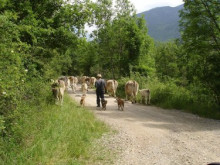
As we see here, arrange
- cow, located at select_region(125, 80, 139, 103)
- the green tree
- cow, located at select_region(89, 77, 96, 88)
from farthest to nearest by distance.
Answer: cow, located at select_region(89, 77, 96, 88)
cow, located at select_region(125, 80, 139, 103)
the green tree

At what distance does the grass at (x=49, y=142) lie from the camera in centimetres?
543

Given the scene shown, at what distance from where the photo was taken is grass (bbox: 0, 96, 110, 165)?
5.43 m

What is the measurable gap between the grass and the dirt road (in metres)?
0.98

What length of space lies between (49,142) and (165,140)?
394 centimetres

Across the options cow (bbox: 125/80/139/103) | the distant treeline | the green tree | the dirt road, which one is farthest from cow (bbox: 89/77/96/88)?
the dirt road

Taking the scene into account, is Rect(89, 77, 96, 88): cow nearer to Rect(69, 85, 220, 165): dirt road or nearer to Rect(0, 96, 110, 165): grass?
Rect(69, 85, 220, 165): dirt road

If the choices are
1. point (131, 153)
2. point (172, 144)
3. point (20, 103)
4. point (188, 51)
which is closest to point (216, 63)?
point (188, 51)

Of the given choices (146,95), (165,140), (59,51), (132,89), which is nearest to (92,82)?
(132,89)

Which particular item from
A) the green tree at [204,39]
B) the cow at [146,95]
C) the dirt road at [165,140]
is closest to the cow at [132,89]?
the cow at [146,95]

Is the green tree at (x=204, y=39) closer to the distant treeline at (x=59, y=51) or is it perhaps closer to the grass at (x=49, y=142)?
the distant treeline at (x=59, y=51)

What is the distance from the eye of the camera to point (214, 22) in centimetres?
1366

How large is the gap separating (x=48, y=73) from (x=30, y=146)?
5.77 metres

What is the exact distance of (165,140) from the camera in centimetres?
808

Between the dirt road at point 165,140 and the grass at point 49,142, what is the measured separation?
98 centimetres
